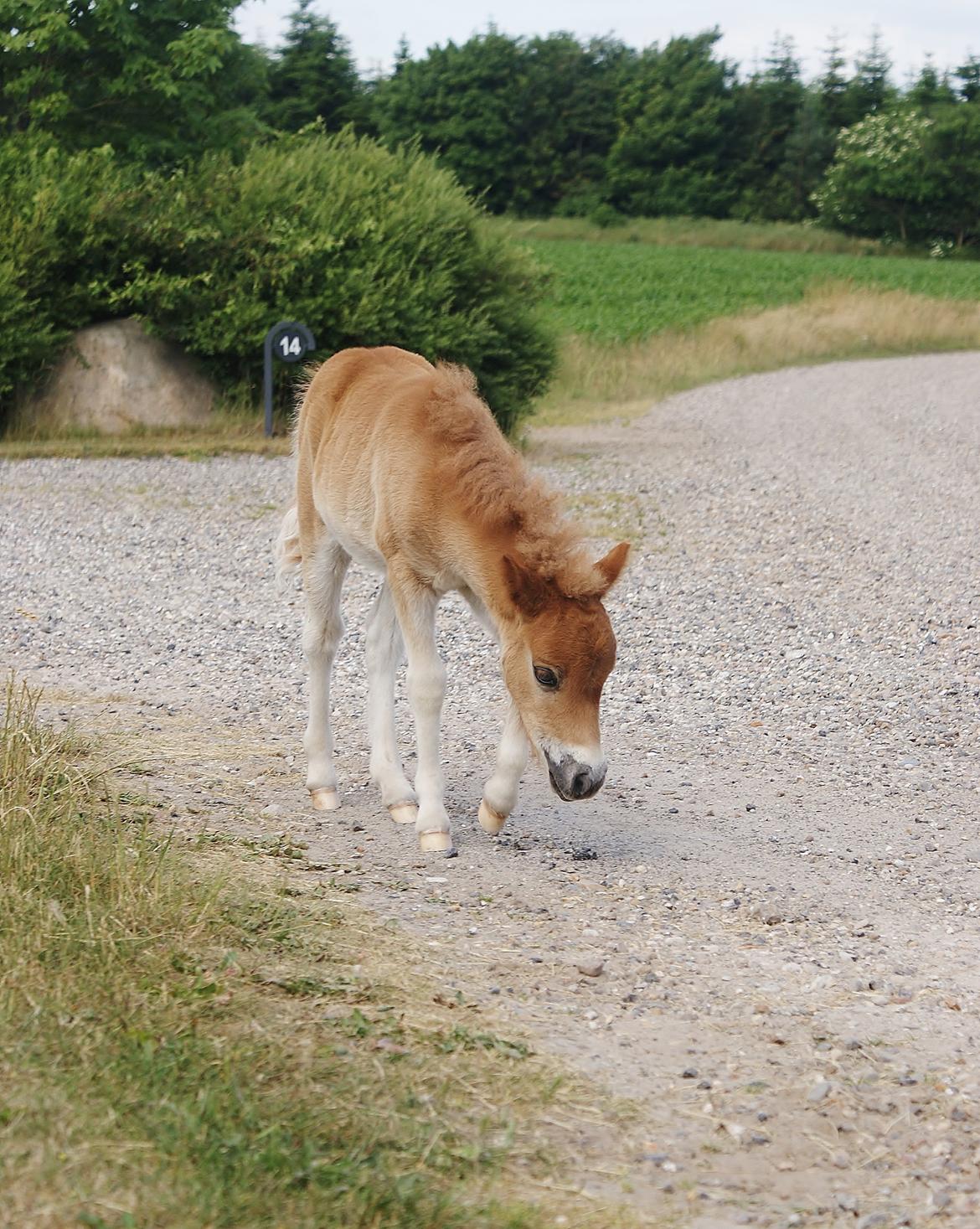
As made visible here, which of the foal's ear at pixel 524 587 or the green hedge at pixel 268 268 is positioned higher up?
the green hedge at pixel 268 268

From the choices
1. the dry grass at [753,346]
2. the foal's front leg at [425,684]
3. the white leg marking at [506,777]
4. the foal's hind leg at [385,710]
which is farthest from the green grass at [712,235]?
the white leg marking at [506,777]

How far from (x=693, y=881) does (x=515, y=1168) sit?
2.37 meters

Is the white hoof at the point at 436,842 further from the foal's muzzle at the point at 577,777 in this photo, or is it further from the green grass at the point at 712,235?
the green grass at the point at 712,235

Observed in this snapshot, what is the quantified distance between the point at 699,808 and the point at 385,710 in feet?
4.80

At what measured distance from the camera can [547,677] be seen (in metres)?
5.30

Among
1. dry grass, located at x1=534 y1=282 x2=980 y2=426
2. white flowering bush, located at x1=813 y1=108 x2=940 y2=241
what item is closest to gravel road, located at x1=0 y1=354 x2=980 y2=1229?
dry grass, located at x1=534 y1=282 x2=980 y2=426

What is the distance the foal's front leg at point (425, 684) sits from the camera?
19.3ft

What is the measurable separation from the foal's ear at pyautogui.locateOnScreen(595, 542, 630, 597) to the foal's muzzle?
2.01ft

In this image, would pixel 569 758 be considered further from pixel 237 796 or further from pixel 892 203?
pixel 892 203

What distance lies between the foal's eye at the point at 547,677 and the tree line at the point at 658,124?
5958 centimetres

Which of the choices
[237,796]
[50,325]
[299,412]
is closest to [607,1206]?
[237,796]

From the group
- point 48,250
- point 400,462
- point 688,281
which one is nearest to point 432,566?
point 400,462

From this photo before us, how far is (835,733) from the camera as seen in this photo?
7953 mm

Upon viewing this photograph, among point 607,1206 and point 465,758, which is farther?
point 465,758
